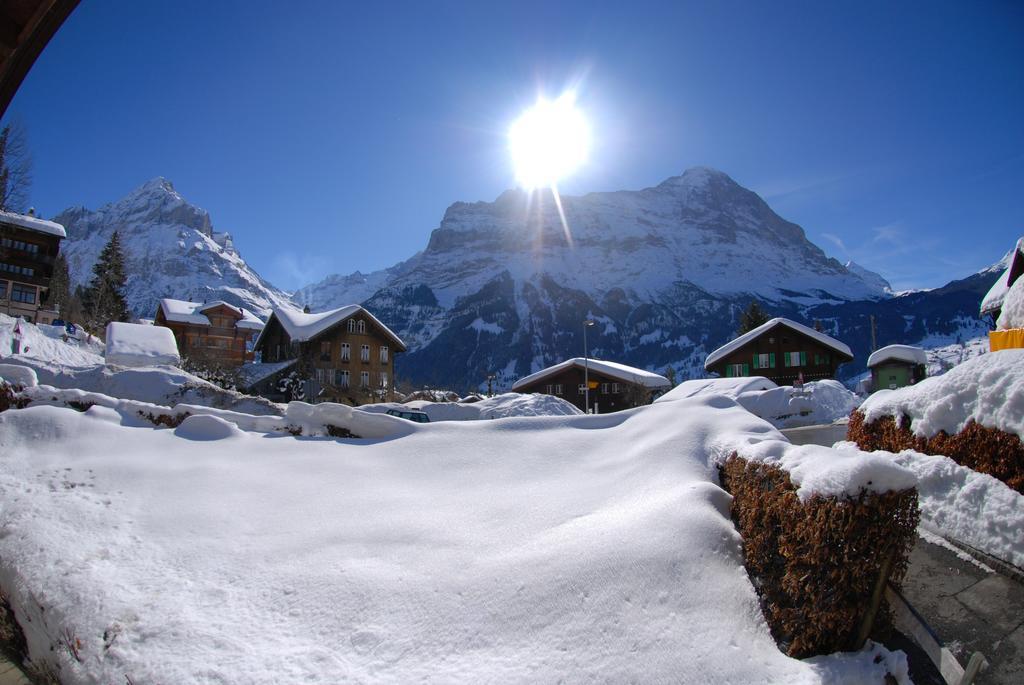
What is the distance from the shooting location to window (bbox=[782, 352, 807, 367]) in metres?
50.6

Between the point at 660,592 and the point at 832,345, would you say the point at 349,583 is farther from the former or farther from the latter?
the point at 832,345

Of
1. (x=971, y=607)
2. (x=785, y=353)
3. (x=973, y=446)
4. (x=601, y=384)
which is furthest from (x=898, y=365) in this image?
(x=971, y=607)

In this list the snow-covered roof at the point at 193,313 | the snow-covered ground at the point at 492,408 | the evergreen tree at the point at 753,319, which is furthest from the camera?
the snow-covered roof at the point at 193,313

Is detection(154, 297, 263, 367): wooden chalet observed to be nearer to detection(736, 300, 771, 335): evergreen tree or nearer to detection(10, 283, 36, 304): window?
detection(10, 283, 36, 304): window

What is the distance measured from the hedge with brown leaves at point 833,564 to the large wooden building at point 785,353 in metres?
47.9

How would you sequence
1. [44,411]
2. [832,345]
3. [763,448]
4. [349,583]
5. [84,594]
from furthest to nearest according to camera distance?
[832,345]
[44,411]
[763,448]
[349,583]
[84,594]

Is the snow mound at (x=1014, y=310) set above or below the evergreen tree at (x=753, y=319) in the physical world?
below

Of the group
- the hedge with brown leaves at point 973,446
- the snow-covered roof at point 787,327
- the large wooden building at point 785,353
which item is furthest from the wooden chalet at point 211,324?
the hedge with brown leaves at point 973,446

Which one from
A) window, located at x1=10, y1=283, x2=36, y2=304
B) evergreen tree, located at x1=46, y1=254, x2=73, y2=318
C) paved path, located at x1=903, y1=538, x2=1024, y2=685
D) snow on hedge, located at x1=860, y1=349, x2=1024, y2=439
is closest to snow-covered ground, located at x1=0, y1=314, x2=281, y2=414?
snow on hedge, located at x1=860, y1=349, x2=1024, y2=439

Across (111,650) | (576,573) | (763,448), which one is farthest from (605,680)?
(111,650)

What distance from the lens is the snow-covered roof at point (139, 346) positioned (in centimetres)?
3475

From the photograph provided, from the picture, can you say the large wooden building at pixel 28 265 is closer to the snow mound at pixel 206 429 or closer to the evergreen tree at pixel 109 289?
the evergreen tree at pixel 109 289

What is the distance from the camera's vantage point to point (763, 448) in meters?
5.87

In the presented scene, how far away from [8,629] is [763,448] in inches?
294
